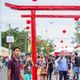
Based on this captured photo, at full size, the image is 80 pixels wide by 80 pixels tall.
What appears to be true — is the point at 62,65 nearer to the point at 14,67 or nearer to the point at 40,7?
the point at 40,7

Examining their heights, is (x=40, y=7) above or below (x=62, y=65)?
above

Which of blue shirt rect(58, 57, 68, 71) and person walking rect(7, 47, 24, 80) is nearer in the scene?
person walking rect(7, 47, 24, 80)

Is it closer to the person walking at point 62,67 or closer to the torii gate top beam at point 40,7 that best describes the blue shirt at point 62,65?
the person walking at point 62,67

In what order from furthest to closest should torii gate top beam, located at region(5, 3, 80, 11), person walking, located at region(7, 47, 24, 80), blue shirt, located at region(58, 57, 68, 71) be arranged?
torii gate top beam, located at region(5, 3, 80, 11) → blue shirt, located at region(58, 57, 68, 71) → person walking, located at region(7, 47, 24, 80)

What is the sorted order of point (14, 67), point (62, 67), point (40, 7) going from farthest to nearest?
point (40, 7), point (62, 67), point (14, 67)

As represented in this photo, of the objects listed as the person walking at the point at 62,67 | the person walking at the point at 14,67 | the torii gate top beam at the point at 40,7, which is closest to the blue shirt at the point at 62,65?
the person walking at the point at 62,67

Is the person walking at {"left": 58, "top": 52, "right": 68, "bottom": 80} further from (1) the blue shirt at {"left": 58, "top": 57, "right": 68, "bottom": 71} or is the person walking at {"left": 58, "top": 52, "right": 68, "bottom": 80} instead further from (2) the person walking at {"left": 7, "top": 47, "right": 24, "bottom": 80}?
(2) the person walking at {"left": 7, "top": 47, "right": 24, "bottom": 80}

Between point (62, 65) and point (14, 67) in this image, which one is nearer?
point (14, 67)

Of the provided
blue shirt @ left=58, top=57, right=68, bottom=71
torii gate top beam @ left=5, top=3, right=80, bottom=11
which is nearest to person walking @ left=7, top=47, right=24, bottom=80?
blue shirt @ left=58, top=57, right=68, bottom=71

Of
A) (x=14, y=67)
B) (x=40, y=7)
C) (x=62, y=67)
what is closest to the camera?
(x=14, y=67)

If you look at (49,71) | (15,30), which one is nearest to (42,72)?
(49,71)

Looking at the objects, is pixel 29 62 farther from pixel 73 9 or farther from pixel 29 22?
pixel 29 22

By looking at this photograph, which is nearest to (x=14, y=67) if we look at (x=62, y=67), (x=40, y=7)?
(x=62, y=67)

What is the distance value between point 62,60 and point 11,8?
4.11 m
